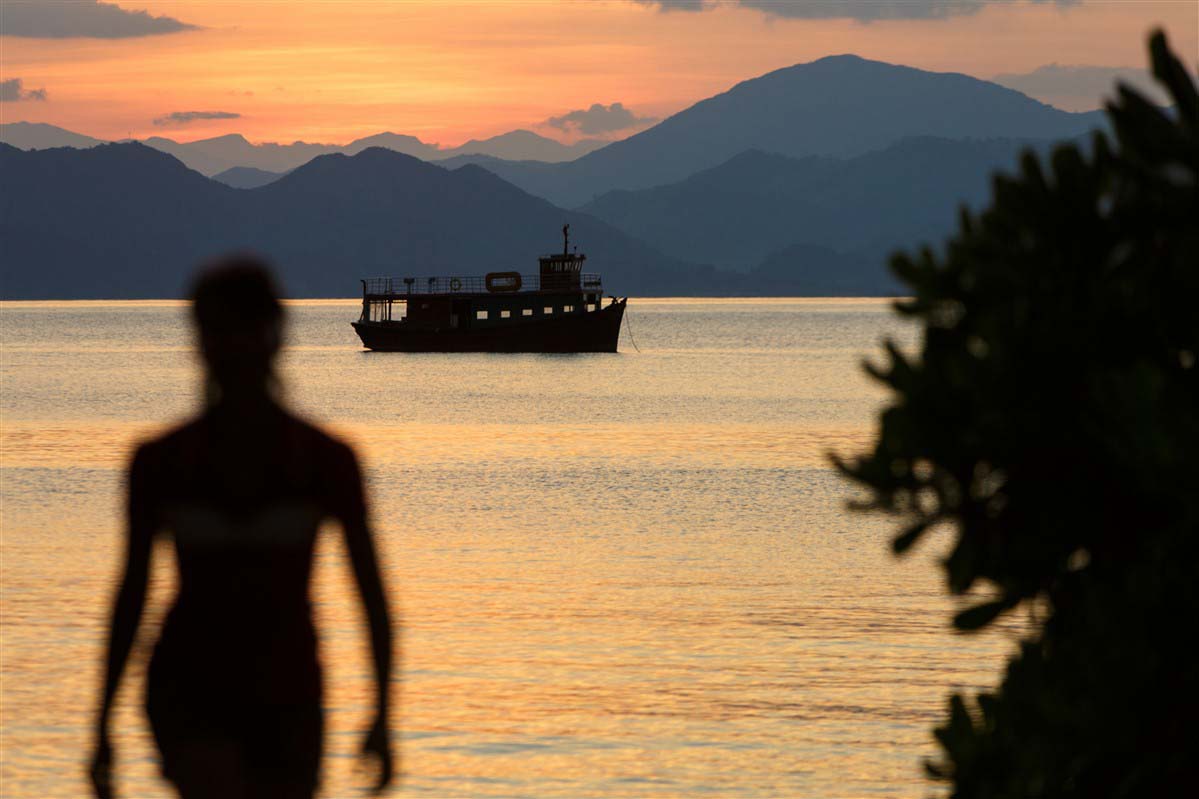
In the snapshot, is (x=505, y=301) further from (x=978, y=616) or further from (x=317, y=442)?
(x=317, y=442)

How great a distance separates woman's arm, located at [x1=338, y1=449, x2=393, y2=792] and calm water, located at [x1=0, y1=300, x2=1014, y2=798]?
4.99 ft

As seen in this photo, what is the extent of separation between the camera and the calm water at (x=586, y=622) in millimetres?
13852

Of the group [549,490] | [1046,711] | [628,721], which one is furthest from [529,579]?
[1046,711]

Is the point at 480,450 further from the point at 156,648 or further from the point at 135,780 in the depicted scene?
the point at 156,648

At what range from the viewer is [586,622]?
2027cm

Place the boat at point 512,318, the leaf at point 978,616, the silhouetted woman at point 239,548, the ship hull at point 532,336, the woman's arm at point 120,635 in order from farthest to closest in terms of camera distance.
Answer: the ship hull at point 532,336 → the boat at point 512,318 → the leaf at point 978,616 → the woman's arm at point 120,635 → the silhouetted woman at point 239,548

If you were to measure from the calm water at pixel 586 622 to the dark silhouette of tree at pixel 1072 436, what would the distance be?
7.34 feet

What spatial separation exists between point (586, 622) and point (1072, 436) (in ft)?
53.1

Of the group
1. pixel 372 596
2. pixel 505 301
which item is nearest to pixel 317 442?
pixel 372 596

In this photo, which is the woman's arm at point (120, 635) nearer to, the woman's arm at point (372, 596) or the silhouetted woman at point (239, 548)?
the silhouetted woman at point (239, 548)

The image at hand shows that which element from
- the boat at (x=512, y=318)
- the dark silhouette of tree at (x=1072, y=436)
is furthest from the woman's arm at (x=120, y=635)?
the boat at (x=512, y=318)

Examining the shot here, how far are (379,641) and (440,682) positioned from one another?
12.7m

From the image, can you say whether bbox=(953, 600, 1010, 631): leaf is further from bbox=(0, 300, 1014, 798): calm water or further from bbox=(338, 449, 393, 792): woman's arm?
bbox=(0, 300, 1014, 798): calm water

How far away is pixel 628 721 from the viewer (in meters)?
15.0
